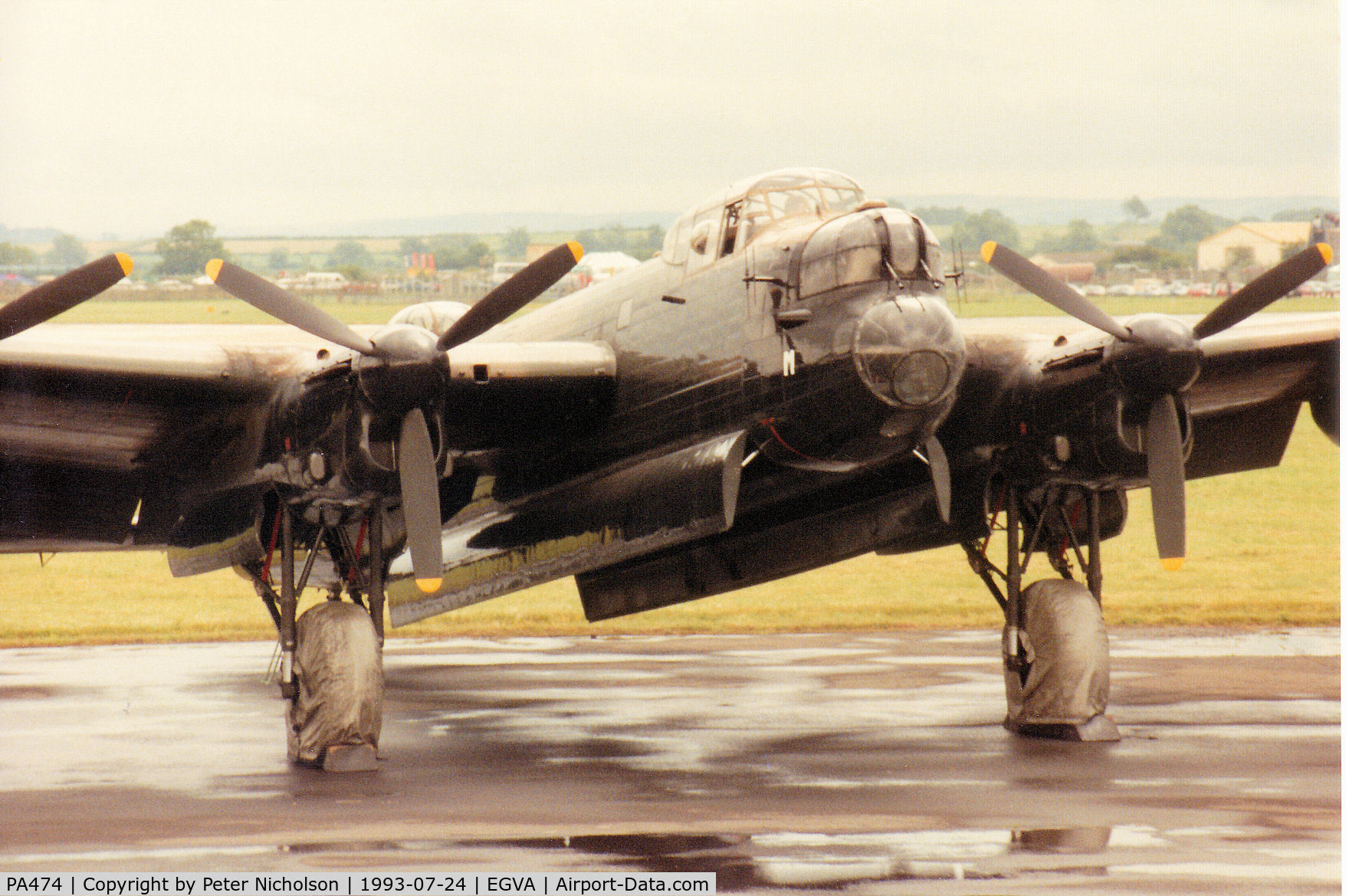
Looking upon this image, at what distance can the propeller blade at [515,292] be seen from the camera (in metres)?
14.9

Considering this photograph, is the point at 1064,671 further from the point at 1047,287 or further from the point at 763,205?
the point at 763,205

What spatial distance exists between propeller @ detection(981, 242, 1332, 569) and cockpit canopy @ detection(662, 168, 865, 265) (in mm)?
1826

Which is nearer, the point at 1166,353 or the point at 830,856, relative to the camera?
the point at 830,856

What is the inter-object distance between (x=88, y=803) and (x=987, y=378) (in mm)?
10190

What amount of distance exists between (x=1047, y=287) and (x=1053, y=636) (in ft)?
12.9

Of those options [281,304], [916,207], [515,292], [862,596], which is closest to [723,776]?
[515,292]

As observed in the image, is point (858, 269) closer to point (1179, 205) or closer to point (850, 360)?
point (850, 360)

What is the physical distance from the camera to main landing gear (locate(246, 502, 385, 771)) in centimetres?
1545

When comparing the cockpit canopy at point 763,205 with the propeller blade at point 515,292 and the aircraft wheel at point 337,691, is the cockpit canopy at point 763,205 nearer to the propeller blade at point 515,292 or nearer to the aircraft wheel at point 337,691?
the propeller blade at point 515,292

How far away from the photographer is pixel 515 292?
50.1ft

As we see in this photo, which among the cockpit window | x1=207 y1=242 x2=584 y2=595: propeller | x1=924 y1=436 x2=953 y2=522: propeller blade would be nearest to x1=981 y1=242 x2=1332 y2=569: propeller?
the cockpit window

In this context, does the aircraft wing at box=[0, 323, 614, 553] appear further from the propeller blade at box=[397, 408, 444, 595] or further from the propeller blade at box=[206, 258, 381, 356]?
the propeller blade at box=[397, 408, 444, 595]

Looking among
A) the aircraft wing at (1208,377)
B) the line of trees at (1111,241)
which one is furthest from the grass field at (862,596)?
the line of trees at (1111,241)

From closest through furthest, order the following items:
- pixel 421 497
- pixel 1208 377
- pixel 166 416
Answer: pixel 421 497
pixel 166 416
pixel 1208 377
